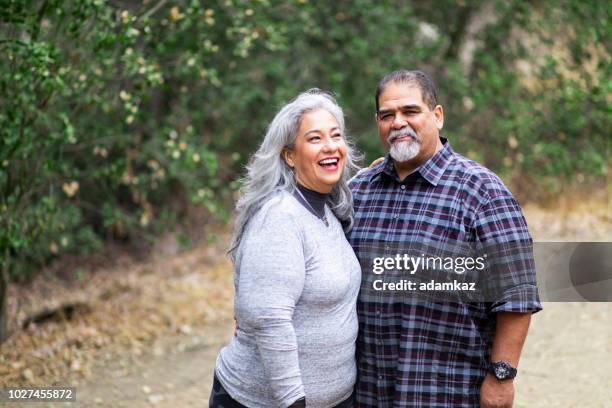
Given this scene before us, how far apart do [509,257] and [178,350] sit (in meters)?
4.32

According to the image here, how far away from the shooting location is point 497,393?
8.84 ft

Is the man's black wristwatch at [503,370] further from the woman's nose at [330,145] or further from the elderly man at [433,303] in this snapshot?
the woman's nose at [330,145]

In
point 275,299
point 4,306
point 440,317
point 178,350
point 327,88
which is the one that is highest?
point 327,88

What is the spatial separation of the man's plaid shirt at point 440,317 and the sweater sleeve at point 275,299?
1.60 feet

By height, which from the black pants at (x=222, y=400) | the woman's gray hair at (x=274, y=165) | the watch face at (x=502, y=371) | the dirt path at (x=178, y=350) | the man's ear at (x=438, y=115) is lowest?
the dirt path at (x=178, y=350)

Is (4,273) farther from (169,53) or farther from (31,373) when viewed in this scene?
(169,53)

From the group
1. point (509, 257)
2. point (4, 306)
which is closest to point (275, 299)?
point (509, 257)

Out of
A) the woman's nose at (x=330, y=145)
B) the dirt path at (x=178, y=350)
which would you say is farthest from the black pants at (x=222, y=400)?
the dirt path at (x=178, y=350)

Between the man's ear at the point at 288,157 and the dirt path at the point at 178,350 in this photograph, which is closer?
the man's ear at the point at 288,157

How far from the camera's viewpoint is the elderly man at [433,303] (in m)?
2.70

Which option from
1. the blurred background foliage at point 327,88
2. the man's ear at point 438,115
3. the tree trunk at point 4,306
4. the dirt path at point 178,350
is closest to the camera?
the man's ear at point 438,115

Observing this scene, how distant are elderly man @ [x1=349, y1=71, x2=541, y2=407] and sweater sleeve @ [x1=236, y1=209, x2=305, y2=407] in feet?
1.67

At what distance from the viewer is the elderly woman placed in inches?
97.2

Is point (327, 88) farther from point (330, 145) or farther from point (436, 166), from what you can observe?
point (330, 145)
